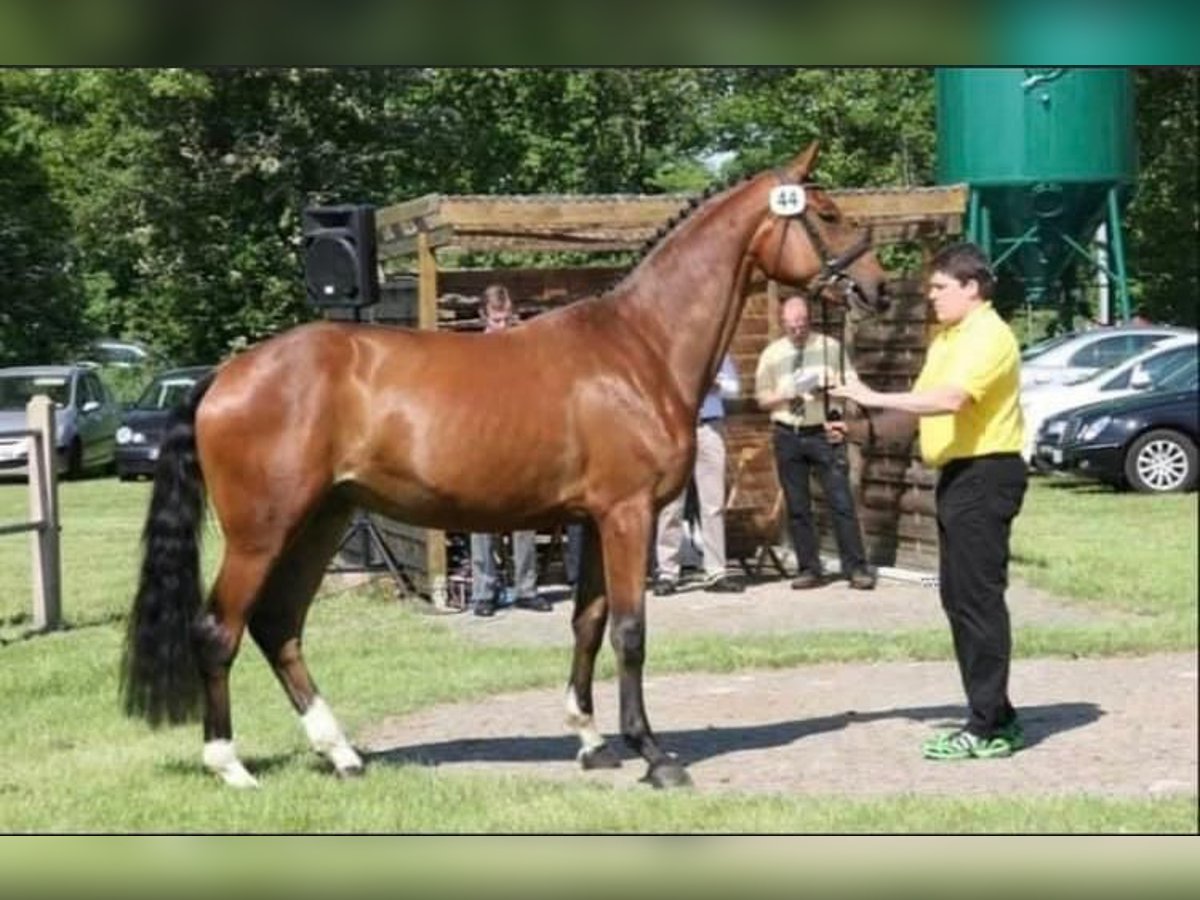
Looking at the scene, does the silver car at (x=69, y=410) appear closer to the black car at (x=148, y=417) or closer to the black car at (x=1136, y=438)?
the black car at (x=148, y=417)

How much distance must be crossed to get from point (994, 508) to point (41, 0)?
3.62 metres

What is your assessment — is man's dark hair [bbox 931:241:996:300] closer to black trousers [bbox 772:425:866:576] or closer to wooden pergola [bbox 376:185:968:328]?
wooden pergola [bbox 376:185:968:328]

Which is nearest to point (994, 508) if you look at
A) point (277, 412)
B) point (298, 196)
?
point (277, 412)

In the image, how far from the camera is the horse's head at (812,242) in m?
7.59

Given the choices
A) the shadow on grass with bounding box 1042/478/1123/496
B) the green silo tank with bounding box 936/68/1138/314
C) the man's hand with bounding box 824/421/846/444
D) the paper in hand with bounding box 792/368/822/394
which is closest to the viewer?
the green silo tank with bounding box 936/68/1138/314

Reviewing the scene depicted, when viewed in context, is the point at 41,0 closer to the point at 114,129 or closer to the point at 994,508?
the point at 114,129

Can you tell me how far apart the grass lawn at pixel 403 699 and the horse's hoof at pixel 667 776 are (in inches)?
5.2

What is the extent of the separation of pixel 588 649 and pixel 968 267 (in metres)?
1.96

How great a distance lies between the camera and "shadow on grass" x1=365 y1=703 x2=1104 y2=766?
313 inches

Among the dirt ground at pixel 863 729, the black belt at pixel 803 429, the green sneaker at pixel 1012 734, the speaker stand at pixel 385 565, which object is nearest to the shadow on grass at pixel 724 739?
the dirt ground at pixel 863 729

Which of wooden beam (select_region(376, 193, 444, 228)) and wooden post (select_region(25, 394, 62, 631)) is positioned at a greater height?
wooden beam (select_region(376, 193, 444, 228))

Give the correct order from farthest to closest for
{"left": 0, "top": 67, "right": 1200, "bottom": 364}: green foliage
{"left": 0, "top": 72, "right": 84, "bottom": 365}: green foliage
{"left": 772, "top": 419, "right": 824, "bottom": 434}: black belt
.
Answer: {"left": 772, "top": 419, "right": 824, "bottom": 434}: black belt
{"left": 0, "top": 72, "right": 84, "bottom": 365}: green foliage
{"left": 0, "top": 67, "right": 1200, "bottom": 364}: green foliage

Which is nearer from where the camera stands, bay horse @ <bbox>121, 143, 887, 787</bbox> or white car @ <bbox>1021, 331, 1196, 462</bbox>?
white car @ <bbox>1021, 331, 1196, 462</bbox>

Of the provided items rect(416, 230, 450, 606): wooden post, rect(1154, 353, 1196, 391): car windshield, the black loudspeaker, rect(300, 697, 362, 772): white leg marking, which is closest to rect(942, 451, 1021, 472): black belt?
rect(1154, 353, 1196, 391): car windshield
